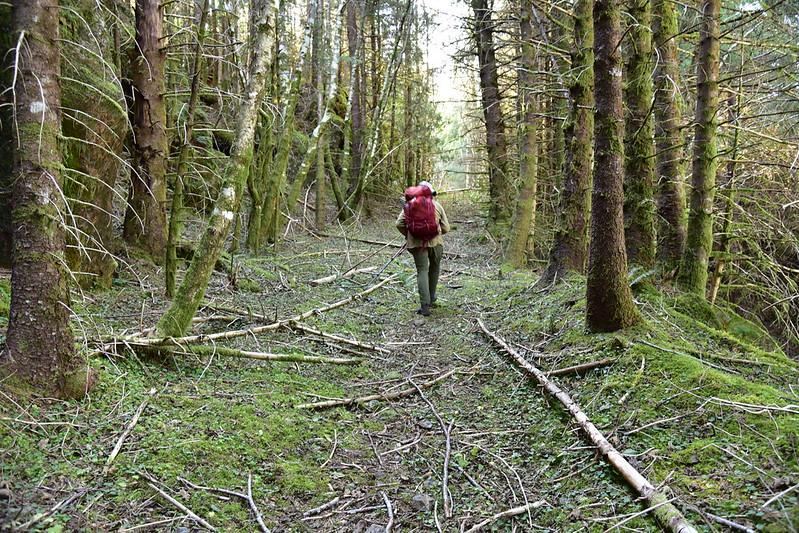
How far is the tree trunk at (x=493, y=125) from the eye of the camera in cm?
1564

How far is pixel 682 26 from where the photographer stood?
1131 centimetres

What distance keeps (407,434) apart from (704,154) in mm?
5295

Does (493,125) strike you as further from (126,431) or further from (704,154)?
(126,431)

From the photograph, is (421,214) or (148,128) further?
(421,214)

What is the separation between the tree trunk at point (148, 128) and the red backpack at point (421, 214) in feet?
13.4

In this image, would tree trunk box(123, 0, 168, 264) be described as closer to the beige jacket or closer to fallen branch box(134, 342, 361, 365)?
fallen branch box(134, 342, 361, 365)

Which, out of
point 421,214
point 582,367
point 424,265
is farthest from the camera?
point 424,265

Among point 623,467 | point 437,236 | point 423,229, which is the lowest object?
point 623,467

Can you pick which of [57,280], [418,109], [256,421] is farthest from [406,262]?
[418,109]

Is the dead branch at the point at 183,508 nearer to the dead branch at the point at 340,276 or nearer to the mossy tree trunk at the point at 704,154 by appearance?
the mossy tree trunk at the point at 704,154

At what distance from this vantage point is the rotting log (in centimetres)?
253

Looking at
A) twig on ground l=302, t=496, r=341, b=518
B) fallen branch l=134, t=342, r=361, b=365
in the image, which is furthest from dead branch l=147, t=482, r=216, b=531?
fallen branch l=134, t=342, r=361, b=365

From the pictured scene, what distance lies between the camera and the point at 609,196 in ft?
16.4

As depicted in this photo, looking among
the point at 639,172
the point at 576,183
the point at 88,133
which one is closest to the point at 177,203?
the point at 88,133
